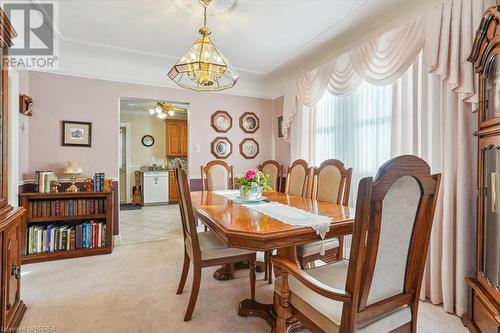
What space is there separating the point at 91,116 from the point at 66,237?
1.57 metres

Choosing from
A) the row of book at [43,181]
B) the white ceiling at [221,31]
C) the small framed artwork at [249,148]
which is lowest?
the row of book at [43,181]

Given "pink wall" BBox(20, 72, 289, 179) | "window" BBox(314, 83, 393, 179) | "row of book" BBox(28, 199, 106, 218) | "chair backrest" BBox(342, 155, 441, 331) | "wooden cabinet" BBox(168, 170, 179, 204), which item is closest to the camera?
"chair backrest" BBox(342, 155, 441, 331)

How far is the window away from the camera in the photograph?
251 cm

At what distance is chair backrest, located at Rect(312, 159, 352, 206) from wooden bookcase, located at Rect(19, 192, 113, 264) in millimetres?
2476

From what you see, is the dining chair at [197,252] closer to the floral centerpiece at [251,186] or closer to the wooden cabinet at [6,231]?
the floral centerpiece at [251,186]

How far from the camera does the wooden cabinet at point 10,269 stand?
1.41 meters

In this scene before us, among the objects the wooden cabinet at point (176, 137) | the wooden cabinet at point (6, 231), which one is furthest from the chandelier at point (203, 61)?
the wooden cabinet at point (176, 137)

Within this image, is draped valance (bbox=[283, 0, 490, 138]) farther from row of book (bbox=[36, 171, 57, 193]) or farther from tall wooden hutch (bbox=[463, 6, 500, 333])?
row of book (bbox=[36, 171, 57, 193])

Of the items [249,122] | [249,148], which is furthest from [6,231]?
[249,122]

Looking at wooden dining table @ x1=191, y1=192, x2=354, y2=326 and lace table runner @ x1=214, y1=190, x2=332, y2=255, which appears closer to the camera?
wooden dining table @ x1=191, y1=192, x2=354, y2=326

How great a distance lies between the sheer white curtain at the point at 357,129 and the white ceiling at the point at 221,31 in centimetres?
65

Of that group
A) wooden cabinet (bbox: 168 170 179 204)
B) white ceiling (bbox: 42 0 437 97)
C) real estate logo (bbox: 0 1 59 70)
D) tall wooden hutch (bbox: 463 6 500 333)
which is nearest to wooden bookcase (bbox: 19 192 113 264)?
real estate logo (bbox: 0 1 59 70)

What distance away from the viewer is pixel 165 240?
3.55 metres

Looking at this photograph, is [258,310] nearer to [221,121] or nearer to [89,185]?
[89,185]
